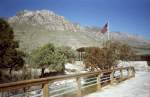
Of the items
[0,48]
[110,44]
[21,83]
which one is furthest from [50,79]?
[0,48]

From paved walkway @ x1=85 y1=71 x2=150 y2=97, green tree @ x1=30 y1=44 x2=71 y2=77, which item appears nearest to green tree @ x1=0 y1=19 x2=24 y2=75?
green tree @ x1=30 y1=44 x2=71 y2=77

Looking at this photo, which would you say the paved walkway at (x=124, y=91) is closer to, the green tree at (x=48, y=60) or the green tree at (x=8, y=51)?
the green tree at (x=8, y=51)

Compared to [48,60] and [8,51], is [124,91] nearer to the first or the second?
[8,51]

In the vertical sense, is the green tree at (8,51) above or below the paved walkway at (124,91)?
above

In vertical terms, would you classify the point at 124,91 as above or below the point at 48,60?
below

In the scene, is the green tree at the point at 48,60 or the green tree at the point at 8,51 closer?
the green tree at the point at 8,51

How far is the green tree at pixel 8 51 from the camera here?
28.0 metres

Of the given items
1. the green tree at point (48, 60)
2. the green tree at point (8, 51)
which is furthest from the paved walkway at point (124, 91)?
the green tree at point (48, 60)

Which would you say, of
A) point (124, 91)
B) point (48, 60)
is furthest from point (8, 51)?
point (124, 91)

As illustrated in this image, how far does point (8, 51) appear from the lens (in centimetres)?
2827

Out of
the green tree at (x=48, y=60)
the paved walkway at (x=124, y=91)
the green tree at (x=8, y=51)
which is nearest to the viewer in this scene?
the paved walkway at (x=124, y=91)

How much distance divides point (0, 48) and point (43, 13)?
17369 centimetres

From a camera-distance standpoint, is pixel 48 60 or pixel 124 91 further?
pixel 48 60

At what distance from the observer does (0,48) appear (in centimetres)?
2805
